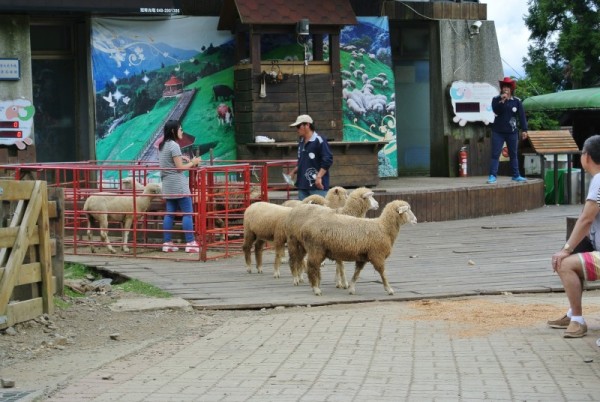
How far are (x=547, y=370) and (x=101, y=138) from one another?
48.8 feet

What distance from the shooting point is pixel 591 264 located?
9734 millimetres

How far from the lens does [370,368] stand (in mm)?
8688

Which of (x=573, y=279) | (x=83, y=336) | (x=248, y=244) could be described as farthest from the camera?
(x=248, y=244)

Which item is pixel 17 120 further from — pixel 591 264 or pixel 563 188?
pixel 591 264

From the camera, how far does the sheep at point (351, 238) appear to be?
1230 cm

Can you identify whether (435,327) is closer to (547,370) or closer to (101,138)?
Result: (547,370)

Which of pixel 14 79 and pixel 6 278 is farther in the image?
pixel 14 79

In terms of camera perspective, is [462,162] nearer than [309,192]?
No

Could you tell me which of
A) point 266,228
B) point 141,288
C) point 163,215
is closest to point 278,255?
point 266,228

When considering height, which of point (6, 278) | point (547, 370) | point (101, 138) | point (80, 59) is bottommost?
point (547, 370)

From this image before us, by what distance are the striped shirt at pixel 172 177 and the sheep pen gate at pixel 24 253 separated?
4471 mm

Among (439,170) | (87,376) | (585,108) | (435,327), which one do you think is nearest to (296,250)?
(435,327)

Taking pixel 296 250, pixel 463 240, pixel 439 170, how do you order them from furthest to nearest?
pixel 439 170
pixel 463 240
pixel 296 250

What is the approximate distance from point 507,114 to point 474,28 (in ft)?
12.0
